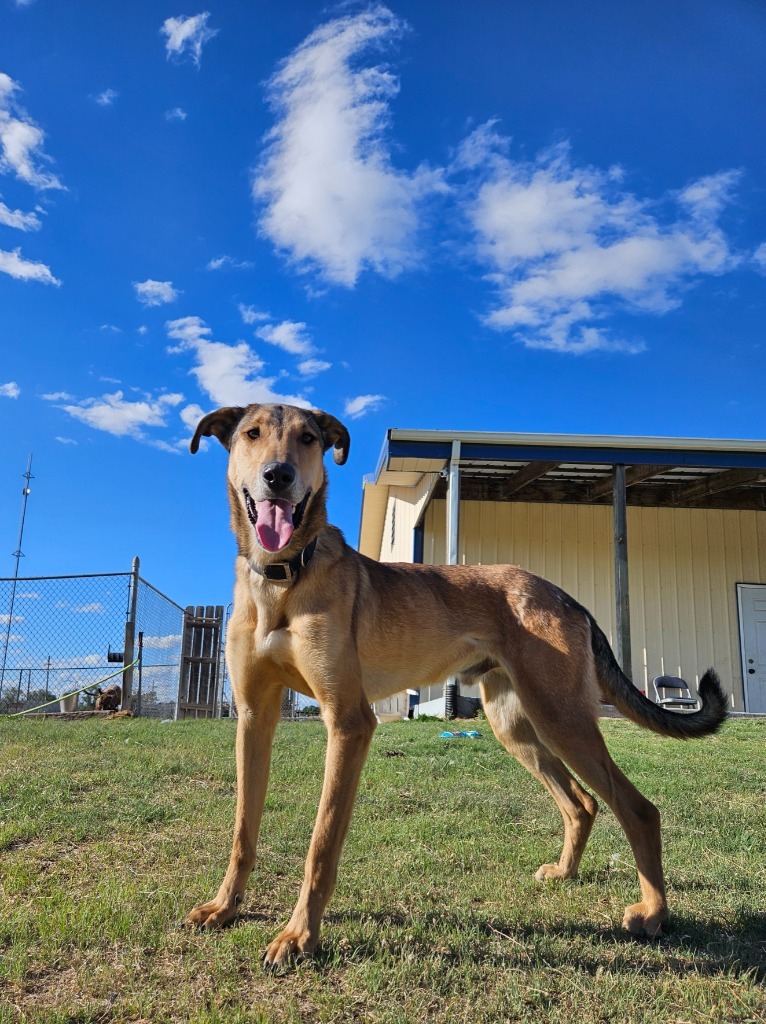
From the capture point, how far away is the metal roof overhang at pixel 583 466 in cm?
1322

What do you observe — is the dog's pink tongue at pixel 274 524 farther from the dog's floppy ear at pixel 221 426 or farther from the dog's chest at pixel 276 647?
the dog's floppy ear at pixel 221 426

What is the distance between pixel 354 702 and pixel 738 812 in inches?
136

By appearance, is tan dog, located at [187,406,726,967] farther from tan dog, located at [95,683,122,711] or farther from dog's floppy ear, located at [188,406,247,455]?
tan dog, located at [95,683,122,711]

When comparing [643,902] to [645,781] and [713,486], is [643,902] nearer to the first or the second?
[645,781]

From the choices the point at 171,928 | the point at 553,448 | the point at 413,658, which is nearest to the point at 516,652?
the point at 413,658

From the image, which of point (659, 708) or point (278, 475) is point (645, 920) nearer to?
point (659, 708)

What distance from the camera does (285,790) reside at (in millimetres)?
5270

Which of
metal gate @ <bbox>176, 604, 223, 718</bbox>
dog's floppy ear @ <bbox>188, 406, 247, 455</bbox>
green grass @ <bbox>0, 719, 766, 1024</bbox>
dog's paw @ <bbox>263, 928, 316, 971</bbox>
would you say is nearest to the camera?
green grass @ <bbox>0, 719, 766, 1024</bbox>

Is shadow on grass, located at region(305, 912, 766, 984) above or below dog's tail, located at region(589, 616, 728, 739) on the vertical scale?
below

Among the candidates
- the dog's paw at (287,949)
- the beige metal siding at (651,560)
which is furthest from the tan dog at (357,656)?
the beige metal siding at (651,560)

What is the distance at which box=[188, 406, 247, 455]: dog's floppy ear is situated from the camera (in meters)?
3.56

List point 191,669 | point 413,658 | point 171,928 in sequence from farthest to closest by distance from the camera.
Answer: point 191,669 < point 413,658 < point 171,928

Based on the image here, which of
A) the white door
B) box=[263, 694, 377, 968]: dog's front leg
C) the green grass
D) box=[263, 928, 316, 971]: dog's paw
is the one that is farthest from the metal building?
box=[263, 928, 316, 971]: dog's paw

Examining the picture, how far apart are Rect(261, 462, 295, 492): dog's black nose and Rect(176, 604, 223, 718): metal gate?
11.9 meters
